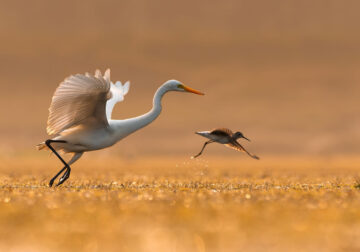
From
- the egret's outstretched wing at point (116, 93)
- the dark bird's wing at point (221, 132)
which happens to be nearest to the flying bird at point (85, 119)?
the dark bird's wing at point (221, 132)

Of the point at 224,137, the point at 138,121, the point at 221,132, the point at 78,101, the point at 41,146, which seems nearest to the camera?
the point at 78,101

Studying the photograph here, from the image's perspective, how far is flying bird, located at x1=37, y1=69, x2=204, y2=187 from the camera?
1186cm

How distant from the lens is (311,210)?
8.24m

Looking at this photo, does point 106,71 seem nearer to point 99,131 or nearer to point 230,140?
point 99,131

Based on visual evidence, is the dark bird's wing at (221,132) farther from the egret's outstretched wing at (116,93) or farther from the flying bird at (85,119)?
the egret's outstretched wing at (116,93)

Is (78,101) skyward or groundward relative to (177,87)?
groundward

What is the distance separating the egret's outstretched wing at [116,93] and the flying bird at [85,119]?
215cm

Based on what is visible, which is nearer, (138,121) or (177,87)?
(138,121)

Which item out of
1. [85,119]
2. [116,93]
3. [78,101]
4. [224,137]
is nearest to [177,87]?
[224,137]

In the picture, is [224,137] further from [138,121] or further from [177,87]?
[138,121]

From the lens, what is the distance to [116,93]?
16.3m

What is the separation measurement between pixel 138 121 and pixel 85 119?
132cm

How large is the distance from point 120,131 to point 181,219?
6.08 metres

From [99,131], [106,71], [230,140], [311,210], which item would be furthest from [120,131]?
[311,210]
